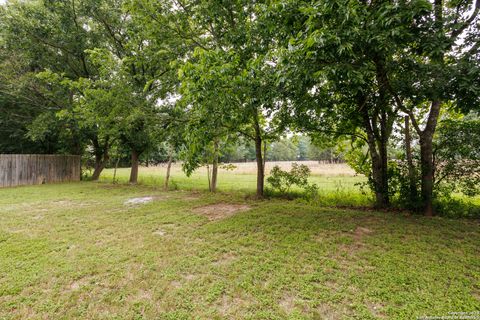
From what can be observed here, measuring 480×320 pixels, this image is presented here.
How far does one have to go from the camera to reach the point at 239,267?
2.76m

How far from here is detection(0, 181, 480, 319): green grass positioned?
2.07m

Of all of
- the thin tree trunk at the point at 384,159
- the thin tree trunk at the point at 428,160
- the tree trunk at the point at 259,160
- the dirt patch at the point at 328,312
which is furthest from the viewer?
the tree trunk at the point at 259,160

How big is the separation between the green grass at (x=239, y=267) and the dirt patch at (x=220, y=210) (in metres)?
0.32

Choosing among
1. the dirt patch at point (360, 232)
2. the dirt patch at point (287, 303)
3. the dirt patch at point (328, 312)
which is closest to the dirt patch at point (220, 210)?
the dirt patch at point (360, 232)

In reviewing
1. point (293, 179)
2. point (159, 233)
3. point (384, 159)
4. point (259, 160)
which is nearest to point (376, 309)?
point (159, 233)

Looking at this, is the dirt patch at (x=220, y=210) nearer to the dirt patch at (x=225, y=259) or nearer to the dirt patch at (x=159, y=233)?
the dirt patch at (x=159, y=233)

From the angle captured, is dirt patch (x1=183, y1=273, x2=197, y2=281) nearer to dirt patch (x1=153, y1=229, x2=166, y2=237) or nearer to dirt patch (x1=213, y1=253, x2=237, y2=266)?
dirt patch (x1=213, y1=253, x2=237, y2=266)

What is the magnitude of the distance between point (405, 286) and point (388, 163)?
3968 millimetres

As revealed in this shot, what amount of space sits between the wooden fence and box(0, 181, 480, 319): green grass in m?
7.20

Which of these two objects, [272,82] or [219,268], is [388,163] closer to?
[272,82]

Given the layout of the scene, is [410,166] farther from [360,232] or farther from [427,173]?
[360,232]

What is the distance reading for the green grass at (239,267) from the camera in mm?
2068

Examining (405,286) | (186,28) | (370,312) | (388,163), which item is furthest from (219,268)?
(186,28)

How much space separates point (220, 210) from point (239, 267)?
2.90 m
